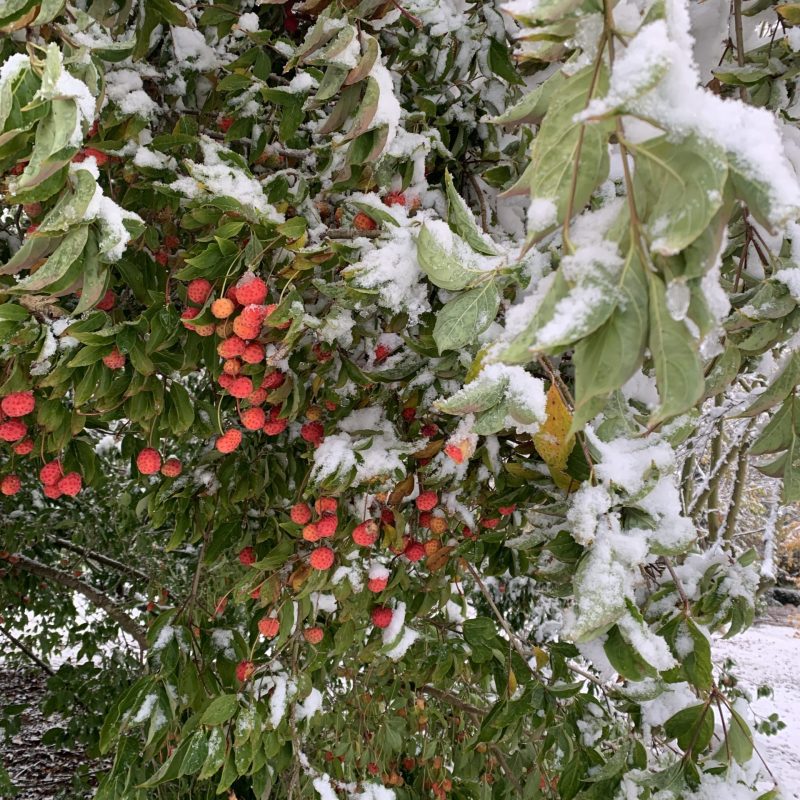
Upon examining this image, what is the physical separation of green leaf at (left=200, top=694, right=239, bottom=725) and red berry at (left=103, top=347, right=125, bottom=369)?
0.71 meters

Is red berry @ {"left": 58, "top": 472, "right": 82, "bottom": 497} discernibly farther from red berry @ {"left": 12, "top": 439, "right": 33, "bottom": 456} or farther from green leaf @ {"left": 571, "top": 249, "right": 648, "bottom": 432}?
green leaf @ {"left": 571, "top": 249, "right": 648, "bottom": 432}

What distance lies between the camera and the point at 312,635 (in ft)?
5.46

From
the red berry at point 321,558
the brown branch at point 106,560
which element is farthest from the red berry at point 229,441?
the brown branch at point 106,560

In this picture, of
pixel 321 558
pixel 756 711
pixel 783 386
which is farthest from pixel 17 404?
pixel 756 711

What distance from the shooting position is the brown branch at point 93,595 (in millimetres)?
2912

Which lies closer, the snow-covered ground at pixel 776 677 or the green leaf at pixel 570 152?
the green leaf at pixel 570 152

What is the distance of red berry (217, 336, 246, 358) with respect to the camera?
3.71 feet

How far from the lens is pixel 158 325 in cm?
119

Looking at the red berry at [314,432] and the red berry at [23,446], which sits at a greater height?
the red berry at [314,432]

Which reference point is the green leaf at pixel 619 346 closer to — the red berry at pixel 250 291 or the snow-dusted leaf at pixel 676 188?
the snow-dusted leaf at pixel 676 188

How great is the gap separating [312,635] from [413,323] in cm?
86

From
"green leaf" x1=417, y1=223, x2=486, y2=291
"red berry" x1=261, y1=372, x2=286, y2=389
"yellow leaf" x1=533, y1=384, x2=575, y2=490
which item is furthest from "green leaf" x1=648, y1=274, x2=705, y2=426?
"red berry" x1=261, y1=372, x2=286, y2=389

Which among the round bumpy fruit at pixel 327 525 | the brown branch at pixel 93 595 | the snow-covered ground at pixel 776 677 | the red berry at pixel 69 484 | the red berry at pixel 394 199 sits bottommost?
the snow-covered ground at pixel 776 677

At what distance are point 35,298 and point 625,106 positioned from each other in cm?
96
